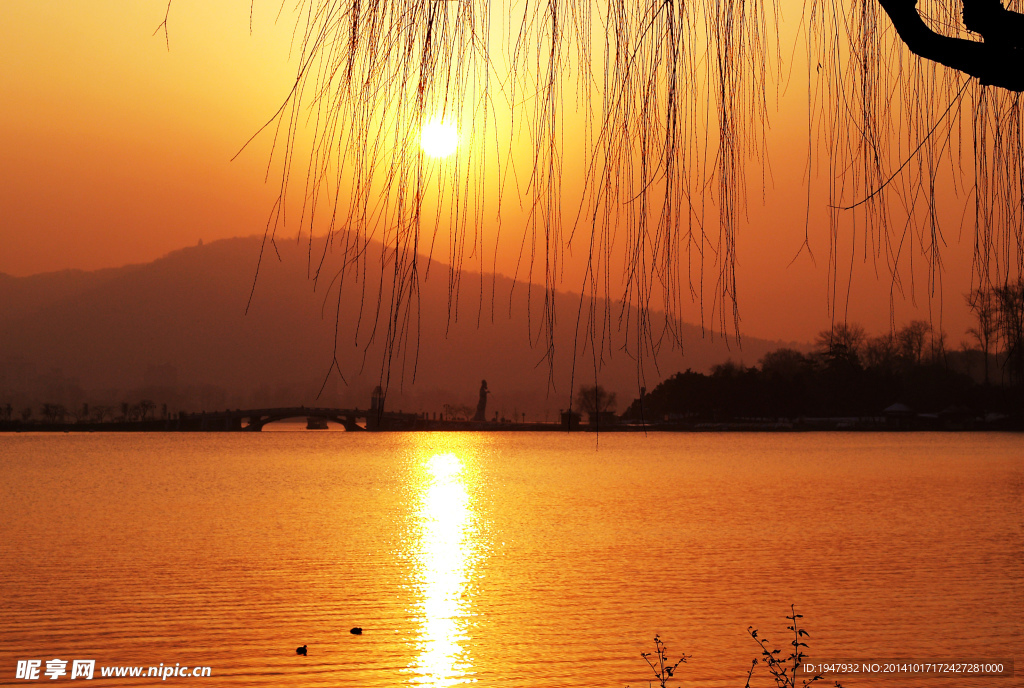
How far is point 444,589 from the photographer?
24875 millimetres

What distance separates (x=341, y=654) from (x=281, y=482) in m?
54.2

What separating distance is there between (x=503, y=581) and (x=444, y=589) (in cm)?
205

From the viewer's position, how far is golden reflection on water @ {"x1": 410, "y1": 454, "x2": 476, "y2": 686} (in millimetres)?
16734

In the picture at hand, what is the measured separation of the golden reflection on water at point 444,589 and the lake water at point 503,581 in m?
0.10

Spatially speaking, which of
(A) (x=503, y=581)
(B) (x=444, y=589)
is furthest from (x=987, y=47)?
(A) (x=503, y=581)

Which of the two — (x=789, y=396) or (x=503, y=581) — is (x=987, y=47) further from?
(x=789, y=396)

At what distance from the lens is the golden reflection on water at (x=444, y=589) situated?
16734 mm

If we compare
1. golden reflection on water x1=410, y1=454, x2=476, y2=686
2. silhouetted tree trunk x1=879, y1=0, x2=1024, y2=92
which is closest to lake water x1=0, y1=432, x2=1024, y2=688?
golden reflection on water x1=410, y1=454, x2=476, y2=686

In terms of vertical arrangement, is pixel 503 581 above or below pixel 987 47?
below

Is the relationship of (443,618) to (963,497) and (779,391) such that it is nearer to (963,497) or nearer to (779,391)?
(963,497)

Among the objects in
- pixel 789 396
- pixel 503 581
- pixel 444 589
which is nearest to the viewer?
pixel 444 589

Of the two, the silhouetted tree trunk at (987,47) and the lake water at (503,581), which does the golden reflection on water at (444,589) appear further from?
the silhouetted tree trunk at (987,47)

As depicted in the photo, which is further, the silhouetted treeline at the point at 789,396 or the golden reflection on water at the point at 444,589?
the silhouetted treeline at the point at 789,396

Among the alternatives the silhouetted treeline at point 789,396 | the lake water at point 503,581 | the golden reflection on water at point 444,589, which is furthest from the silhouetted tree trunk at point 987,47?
the silhouetted treeline at point 789,396
